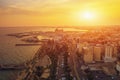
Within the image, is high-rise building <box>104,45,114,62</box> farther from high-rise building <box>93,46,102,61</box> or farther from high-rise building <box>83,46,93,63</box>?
high-rise building <box>83,46,93,63</box>

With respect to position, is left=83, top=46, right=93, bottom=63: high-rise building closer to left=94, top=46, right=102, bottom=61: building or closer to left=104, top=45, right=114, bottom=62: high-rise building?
left=94, top=46, right=102, bottom=61: building

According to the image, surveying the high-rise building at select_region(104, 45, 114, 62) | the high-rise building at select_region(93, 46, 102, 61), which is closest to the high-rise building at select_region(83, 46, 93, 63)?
the high-rise building at select_region(93, 46, 102, 61)

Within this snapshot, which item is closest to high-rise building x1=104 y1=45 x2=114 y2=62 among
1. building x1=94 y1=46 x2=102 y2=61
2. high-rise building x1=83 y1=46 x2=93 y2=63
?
building x1=94 y1=46 x2=102 y2=61

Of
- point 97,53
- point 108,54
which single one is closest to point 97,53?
point 97,53

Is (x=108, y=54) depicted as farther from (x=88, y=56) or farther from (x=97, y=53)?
(x=88, y=56)

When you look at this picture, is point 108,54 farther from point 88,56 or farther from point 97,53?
point 88,56

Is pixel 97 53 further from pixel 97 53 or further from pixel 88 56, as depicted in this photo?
pixel 88 56

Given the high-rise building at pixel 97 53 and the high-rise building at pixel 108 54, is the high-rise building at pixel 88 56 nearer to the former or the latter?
the high-rise building at pixel 97 53

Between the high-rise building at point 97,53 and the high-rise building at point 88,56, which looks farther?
the high-rise building at point 97,53

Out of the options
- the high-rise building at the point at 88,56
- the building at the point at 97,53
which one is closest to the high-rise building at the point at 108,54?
the building at the point at 97,53

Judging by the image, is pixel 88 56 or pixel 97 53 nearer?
pixel 88 56

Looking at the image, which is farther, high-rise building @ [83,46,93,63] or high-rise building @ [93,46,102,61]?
high-rise building @ [93,46,102,61]

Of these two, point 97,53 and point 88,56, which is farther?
point 97,53
